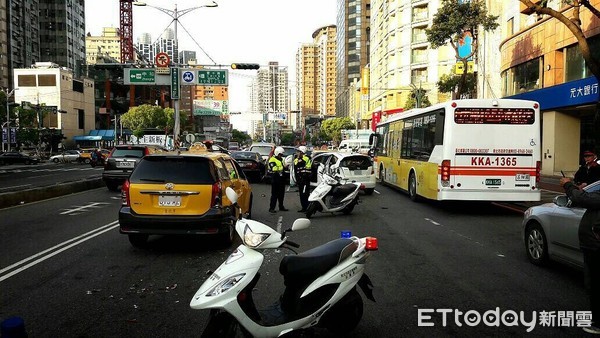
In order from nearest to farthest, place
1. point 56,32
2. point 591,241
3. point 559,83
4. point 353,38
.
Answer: point 591,241 < point 559,83 < point 56,32 < point 353,38

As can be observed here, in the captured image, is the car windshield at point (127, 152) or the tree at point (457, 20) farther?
the tree at point (457, 20)

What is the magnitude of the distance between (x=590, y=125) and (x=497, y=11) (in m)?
15.4

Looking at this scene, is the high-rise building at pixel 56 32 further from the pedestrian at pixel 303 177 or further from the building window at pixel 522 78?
the pedestrian at pixel 303 177

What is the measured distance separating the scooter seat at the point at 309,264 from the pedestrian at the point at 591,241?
84.8 inches

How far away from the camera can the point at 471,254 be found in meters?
7.89

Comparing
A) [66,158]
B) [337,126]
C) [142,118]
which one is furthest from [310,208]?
[337,126]

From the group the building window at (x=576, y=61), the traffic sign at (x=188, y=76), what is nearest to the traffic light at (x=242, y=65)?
the traffic sign at (x=188, y=76)

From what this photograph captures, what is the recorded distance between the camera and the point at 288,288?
4184 millimetres

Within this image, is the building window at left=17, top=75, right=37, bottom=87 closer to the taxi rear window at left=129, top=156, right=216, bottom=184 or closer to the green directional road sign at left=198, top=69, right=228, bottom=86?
the green directional road sign at left=198, top=69, right=228, bottom=86

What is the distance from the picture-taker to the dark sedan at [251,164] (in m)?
22.3

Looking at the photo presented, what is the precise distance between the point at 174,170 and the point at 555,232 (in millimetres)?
5632

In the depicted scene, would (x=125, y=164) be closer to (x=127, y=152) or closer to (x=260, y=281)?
(x=127, y=152)

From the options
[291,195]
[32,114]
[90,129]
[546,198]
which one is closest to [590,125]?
[546,198]

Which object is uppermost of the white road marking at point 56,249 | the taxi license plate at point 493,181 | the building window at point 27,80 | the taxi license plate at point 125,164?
the building window at point 27,80
